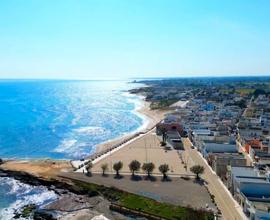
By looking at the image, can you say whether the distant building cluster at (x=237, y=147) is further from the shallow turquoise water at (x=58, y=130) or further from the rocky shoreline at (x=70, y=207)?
the shallow turquoise water at (x=58, y=130)

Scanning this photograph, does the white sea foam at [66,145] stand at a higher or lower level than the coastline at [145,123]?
lower

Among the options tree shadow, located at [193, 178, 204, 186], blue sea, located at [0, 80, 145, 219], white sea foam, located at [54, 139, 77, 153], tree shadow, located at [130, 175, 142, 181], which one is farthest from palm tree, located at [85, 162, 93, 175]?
white sea foam, located at [54, 139, 77, 153]

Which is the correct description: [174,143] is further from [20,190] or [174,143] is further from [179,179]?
[20,190]

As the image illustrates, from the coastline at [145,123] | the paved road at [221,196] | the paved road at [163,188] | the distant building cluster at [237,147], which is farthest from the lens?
the coastline at [145,123]

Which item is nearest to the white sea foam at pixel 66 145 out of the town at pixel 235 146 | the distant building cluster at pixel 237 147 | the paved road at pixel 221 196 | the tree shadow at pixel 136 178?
the town at pixel 235 146

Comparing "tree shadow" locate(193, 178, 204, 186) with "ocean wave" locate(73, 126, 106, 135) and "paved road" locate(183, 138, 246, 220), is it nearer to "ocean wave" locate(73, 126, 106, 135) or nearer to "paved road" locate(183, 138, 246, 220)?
"paved road" locate(183, 138, 246, 220)
